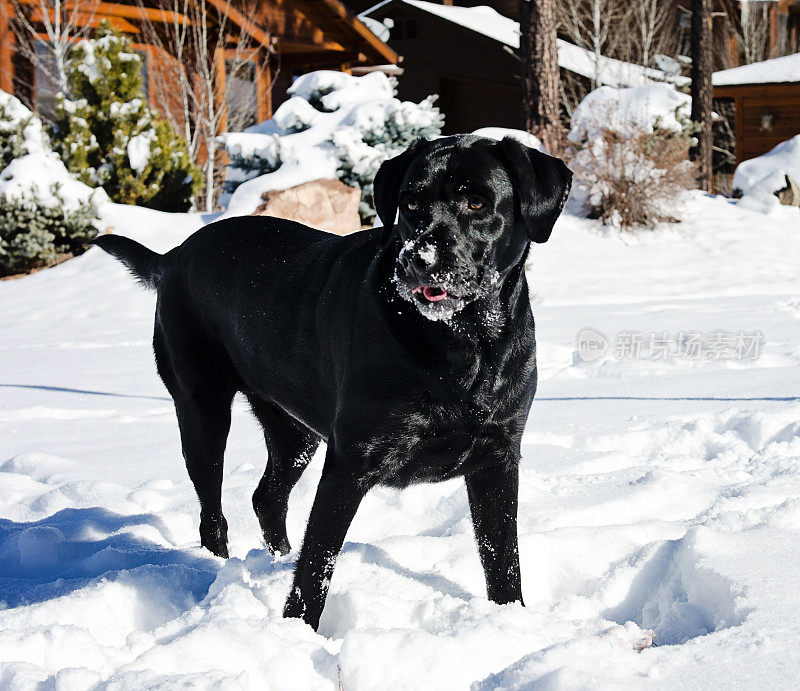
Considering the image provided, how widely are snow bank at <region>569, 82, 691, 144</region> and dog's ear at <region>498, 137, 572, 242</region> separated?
1053cm

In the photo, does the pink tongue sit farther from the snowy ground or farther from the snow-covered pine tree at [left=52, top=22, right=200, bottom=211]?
the snow-covered pine tree at [left=52, top=22, right=200, bottom=211]

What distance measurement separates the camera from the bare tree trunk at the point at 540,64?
13.8 metres

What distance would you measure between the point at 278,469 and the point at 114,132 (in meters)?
10.1

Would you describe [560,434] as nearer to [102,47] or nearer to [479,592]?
[479,592]

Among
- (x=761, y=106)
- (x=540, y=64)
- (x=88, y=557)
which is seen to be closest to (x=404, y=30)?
(x=761, y=106)

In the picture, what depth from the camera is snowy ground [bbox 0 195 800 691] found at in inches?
82.0

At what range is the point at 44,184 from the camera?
10.8 meters

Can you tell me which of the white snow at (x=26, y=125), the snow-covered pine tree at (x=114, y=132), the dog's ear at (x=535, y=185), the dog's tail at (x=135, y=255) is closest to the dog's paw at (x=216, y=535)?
the dog's tail at (x=135, y=255)

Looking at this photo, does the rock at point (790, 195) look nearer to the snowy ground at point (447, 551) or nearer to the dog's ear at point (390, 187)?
the snowy ground at point (447, 551)

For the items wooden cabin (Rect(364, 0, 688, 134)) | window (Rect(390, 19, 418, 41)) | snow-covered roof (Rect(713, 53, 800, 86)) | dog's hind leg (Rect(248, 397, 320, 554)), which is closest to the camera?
dog's hind leg (Rect(248, 397, 320, 554))

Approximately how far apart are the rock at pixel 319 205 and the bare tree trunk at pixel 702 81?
10266 millimetres

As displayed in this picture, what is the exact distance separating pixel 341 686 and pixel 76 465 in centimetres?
278

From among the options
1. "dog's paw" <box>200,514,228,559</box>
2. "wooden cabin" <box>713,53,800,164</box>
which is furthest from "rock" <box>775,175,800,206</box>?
"dog's paw" <box>200,514,228,559</box>

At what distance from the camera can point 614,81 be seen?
78.9 feet
